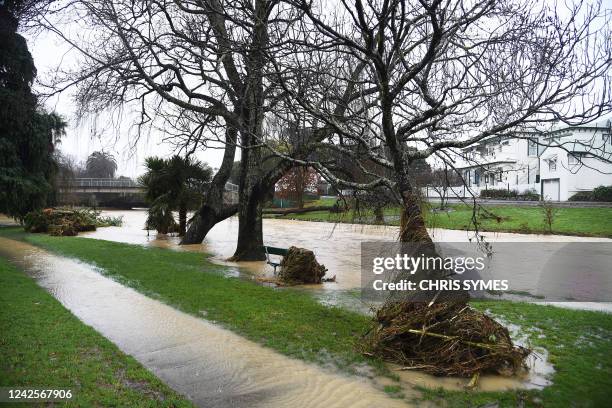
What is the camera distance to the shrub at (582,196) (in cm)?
3734

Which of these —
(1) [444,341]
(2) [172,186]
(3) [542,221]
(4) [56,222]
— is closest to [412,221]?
(1) [444,341]

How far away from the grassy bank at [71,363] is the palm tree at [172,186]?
1581 cm

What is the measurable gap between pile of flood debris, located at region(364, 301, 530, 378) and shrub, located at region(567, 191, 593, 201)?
121 feet

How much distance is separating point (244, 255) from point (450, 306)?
1006 centimetres

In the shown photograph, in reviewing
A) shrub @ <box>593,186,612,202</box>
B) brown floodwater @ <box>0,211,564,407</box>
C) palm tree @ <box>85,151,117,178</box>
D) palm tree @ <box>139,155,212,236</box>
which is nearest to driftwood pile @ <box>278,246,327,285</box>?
brown floodwater @ <box>0,211,564,407</box>

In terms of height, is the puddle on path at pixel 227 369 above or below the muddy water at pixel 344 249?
below

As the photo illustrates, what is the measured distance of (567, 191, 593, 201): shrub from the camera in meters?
37.3

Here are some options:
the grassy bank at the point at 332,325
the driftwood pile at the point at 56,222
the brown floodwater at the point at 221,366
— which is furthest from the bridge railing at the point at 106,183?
the brown floodwater at the point at 221,366

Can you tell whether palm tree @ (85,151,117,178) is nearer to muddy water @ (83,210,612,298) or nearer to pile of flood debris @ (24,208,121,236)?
pile of flood debris @ (24,208,121,236)

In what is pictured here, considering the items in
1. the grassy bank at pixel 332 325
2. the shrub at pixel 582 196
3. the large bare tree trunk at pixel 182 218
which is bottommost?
the grassy bank at pixel 332 325

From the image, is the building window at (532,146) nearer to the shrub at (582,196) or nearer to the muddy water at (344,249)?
the muddy water at (344,249)

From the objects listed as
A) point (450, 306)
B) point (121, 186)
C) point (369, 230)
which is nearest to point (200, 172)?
point (369, 230)

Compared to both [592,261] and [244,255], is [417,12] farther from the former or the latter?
[592,261]

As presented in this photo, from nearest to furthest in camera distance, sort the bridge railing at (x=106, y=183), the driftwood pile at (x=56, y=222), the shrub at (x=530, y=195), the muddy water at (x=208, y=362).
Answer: the muddy water at (x=208, y=362) < the driftwood pile at (x=56, y=222) < the shrub at (x=530, y=195) < the bridge railing at (x=106, y=183)
